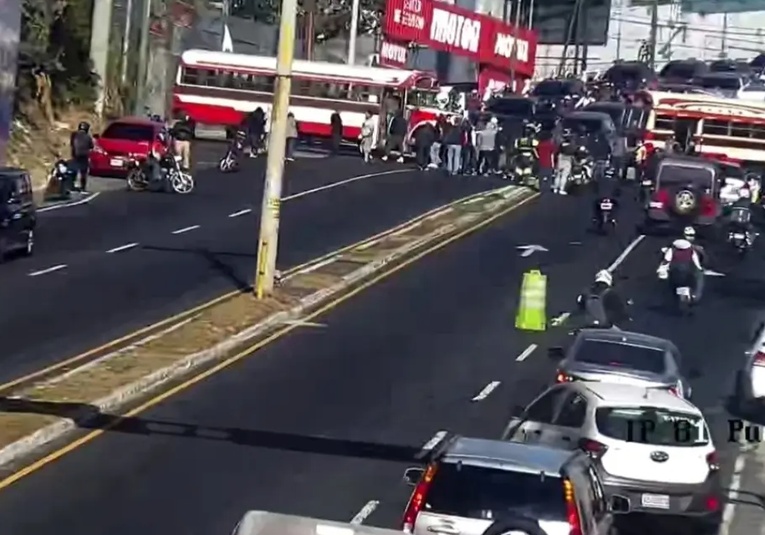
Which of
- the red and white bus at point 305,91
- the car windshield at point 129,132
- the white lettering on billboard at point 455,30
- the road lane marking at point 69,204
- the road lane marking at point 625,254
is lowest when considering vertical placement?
the road lane marking at point 69,204

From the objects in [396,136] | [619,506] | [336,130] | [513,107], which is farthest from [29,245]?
[513,107]

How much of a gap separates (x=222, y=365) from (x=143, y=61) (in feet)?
120

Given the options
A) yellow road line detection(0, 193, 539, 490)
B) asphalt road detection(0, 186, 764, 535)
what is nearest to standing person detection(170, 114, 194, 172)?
yellow road line detection(0, 193, 539, 490)

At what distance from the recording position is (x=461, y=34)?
3317 inches

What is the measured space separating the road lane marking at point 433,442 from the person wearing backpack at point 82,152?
25755mm

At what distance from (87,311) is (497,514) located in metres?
18.3

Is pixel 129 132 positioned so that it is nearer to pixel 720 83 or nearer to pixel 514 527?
pixel 720 83

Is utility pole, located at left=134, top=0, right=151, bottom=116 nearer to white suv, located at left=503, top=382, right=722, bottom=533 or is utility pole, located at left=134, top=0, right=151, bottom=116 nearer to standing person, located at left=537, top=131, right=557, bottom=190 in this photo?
standing person, located at left=537, top=131, right=557, bottom=190

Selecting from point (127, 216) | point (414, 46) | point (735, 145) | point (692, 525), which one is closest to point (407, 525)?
point (692, 525)

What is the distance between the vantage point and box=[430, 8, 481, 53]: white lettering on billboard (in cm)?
8056

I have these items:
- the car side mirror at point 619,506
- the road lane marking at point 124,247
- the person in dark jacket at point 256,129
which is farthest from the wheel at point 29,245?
the car side mirror at point 619,506

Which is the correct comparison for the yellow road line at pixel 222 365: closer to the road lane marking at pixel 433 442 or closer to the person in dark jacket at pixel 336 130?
the road lane marking at pixel 433 442

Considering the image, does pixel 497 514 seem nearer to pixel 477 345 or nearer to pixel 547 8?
pixel 477 345

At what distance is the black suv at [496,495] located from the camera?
1234 cm
